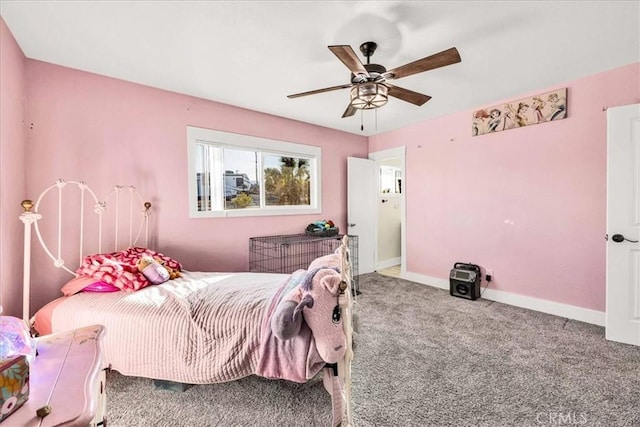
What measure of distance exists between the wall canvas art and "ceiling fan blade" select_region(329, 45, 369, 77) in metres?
Result: 2.38

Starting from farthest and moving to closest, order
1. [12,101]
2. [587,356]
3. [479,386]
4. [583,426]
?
[587,356] < [12,101] < [479,386] < [583,426]

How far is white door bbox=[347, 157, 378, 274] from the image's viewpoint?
4.83 metres

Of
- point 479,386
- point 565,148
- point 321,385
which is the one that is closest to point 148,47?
point 321,385

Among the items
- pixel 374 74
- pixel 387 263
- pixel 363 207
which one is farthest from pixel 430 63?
pixel 387 263

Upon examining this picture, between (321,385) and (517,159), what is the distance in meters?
3.34

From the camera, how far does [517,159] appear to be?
134 inches

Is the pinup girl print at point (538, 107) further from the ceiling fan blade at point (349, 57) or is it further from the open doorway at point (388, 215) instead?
the ceiling fan blade at point (349, 57)

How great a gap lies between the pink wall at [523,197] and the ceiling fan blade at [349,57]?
8.07 ft

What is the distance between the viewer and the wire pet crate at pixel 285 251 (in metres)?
3.77

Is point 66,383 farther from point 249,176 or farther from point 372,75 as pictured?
point 249,176

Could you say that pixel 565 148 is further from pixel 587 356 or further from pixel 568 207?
pixel 587 356

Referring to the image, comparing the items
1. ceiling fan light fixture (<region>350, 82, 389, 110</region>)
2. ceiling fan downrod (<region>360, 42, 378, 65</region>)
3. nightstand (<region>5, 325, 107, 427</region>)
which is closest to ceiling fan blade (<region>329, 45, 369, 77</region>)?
ceiling fan light fixture (<region>350, 82, 389, 110</region>)

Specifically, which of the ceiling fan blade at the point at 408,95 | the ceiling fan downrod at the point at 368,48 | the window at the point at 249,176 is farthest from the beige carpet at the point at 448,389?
the ceiling fan downrod at the point at 368,48

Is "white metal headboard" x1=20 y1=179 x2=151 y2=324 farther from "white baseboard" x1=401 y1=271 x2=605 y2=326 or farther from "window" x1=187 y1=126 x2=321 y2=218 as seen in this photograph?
"white baseboard" x1=401 y1=271 x2=605 y2=326
